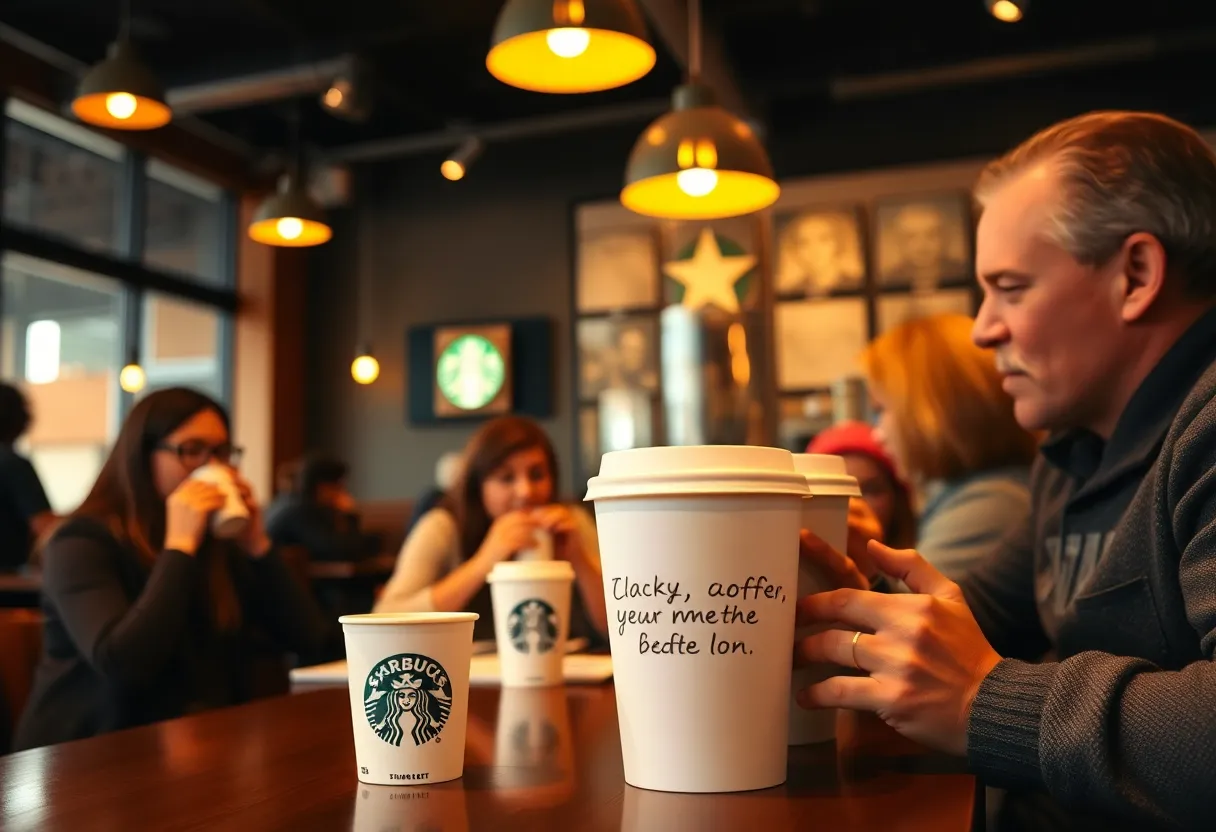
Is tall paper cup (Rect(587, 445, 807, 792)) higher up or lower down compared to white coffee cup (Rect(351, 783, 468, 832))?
higher up

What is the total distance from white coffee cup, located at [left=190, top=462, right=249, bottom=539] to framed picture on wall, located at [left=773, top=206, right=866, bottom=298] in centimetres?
499

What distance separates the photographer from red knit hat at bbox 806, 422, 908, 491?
9.00 feet

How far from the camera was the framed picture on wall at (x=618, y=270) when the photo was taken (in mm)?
7082

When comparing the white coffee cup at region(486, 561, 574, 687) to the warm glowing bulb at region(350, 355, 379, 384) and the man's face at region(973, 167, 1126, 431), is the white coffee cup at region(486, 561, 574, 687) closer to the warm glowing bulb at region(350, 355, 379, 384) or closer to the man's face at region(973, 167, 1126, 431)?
the man's face at region(973, 167, 1126, 431)

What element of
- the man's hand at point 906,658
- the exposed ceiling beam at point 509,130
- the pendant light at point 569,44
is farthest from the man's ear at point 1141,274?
the exposed ceiling beam at point 509,130

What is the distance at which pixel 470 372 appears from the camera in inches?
295

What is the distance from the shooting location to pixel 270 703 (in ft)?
4.48

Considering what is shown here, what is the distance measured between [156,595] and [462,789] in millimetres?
1277

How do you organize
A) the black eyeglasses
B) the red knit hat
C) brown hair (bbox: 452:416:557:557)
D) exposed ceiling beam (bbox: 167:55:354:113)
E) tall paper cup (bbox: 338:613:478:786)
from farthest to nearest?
1. exposed ceiling beam (bbox: 167:55:354:113)
2. brown hair (bbox: 452:416:557:557)
3. the red knit hat
4. the black eyeglasses
5. tall paper cup (bbox: 338:613:478:786)

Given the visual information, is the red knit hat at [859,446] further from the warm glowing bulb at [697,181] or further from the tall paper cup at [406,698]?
the tall paper cup at [406,698]

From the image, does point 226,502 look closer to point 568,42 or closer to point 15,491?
point 568,42

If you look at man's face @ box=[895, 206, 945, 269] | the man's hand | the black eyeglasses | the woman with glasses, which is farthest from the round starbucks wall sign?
the man's hand

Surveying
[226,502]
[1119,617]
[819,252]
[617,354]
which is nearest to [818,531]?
[1119,617]

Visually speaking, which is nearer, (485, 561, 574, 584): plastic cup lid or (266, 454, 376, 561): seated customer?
(485, 561, 574, 584): plastic cup lid
